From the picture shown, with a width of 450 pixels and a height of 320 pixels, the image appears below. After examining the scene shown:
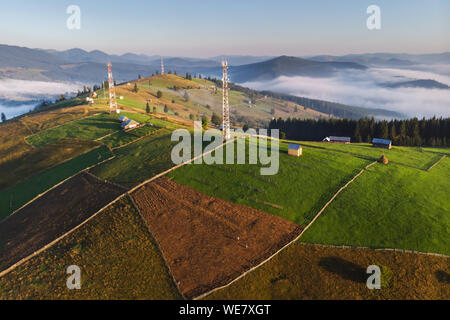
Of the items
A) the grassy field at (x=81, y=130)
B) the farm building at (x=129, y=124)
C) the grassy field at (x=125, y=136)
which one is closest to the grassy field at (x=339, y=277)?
the grassy field at (x=125, y=136)

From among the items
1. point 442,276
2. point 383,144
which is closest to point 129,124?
point 383,144

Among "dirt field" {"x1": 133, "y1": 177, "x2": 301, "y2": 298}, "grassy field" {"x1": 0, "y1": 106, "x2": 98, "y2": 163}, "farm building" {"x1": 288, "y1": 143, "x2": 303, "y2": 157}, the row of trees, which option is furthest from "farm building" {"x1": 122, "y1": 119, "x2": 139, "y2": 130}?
the row of trees

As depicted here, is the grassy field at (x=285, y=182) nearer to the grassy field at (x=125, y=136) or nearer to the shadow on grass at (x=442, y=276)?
the shadow on grass at (x=442, y=276)

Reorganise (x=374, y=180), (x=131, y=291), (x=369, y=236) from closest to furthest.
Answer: (x=131, y=291) → (x=369, y=236) → (x=374, y=180)

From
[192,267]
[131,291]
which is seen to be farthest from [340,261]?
[131,291]

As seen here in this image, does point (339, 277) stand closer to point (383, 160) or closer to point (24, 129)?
point (383, 160)
